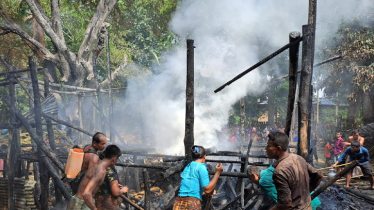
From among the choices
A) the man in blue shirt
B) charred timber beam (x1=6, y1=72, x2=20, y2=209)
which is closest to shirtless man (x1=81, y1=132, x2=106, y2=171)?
charred timber beam (x1=6, y1=72, x2=20, y2=209)

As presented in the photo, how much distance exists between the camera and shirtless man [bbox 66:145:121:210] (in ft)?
11.3

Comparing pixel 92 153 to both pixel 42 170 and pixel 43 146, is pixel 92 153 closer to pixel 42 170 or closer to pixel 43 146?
pixel 43 146

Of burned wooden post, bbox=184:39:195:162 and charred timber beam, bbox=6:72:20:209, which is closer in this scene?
burned wooden post, bbox=184:39:195:162

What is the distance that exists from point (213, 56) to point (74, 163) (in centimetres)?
1620

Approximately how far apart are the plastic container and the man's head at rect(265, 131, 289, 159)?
8.35 ft

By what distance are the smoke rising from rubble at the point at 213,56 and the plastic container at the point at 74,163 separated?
38.9 ft

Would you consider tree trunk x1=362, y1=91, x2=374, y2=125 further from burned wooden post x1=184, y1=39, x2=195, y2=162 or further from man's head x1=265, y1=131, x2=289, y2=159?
man's head x1=265, y1=131, x2=289, y2=159

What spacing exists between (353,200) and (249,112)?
2122 cm

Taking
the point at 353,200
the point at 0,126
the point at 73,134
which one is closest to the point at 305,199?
the point at 353,200

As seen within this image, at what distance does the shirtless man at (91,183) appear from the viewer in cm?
344

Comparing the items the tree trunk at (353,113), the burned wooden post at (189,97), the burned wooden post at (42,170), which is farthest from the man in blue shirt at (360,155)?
the tree trunk at (353,113)

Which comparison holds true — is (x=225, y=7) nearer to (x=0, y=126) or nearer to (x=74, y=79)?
(x=74, y=79)

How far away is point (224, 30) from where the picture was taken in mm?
18797

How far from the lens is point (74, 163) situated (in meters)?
3.91
